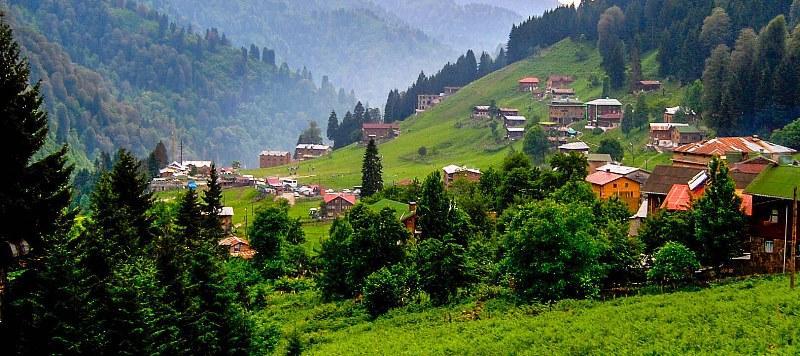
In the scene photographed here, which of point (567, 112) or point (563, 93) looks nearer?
point (567, 112)

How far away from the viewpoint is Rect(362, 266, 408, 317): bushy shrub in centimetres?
4572

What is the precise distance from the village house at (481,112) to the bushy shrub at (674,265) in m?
122

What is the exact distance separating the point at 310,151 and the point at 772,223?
6022 inches

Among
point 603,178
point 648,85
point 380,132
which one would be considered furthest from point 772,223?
point 380,132

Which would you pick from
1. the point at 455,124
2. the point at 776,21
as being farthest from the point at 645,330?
the point at 455,124

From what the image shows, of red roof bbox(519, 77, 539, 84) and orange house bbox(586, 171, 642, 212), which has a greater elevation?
red roof bbox(519, 77, 539, 84)

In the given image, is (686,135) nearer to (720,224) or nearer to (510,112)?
(510,112)

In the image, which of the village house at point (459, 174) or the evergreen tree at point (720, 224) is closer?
the evergreen tree at point (720, 224)

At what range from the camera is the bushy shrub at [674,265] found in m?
40.2

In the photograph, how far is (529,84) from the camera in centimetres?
17450

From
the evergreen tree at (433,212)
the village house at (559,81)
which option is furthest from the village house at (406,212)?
the village house at (559,81)

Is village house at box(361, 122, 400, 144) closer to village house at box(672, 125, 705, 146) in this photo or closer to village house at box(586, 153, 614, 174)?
village house at box(672, 125, 705, 146)

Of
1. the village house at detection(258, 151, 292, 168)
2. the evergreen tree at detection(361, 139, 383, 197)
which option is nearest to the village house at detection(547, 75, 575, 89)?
the village house at detection(258, 151, 292, 168)

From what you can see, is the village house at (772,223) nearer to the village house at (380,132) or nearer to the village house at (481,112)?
the village house at (481,112)
